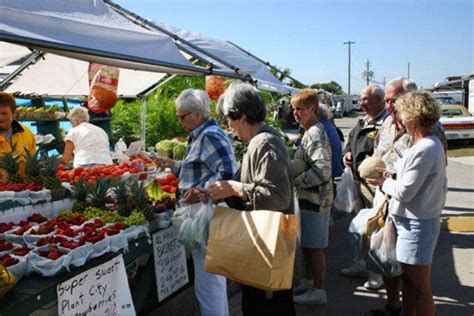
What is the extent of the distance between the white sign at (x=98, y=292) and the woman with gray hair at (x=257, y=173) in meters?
0.80

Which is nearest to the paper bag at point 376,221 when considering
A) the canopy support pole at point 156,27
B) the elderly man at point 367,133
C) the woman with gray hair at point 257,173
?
the woman with gray hair at point 257,173

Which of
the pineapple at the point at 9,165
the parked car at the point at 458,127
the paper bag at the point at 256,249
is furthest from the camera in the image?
the parked car at the point at 458,127

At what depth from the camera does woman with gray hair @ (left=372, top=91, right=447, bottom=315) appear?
310 centimetres

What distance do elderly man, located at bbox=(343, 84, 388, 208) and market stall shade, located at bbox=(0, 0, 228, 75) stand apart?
181 cm

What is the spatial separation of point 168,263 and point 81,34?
1839 millimetres

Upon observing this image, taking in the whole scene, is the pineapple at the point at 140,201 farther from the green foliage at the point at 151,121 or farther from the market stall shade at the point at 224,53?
the green foliage at the point at 151,121

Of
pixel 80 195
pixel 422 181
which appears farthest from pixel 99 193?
pixel 422 181

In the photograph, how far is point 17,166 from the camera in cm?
389

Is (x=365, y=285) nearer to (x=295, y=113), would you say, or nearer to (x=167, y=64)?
(x=295, y=113)

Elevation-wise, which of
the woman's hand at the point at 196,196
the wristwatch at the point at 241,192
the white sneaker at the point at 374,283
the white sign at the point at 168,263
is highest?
the wristwatch at the point at 241,192

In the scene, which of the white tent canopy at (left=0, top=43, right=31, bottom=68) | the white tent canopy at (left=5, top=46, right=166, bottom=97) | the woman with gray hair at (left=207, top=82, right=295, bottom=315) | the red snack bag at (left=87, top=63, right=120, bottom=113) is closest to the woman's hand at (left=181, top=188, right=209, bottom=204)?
the woman with gray hair at (left=207, top=82, right=295, bottom=315)

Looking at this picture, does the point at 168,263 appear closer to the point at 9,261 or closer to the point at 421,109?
the point at 9,261

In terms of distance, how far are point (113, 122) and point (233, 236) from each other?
7.43m

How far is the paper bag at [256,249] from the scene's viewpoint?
2.46 metres
